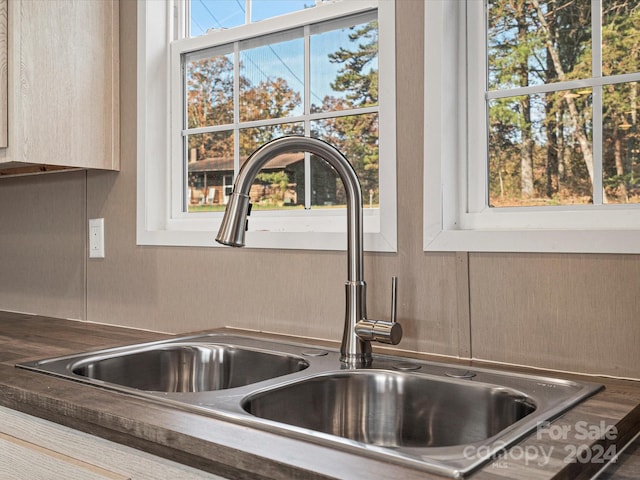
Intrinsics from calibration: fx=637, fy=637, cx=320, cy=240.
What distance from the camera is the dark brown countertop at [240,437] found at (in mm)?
701

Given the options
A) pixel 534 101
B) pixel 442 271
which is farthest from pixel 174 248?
pixel 534 101

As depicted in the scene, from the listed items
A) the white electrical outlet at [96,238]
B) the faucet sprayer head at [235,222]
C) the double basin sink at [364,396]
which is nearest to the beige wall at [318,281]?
the white electrical outlet at [96,238]

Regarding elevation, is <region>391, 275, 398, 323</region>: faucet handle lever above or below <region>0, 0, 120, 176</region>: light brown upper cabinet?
below

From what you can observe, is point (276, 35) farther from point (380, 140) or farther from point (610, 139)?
point (610, 139)

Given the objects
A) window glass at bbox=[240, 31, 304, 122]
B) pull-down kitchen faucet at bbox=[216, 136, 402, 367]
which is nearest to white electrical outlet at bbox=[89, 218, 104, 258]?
window glass at bbox=[240, 31, 304, 122]

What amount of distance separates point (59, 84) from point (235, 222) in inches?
36.9

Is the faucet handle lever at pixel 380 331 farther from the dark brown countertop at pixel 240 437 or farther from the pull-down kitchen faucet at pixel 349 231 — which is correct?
the dark brown countertop at pixel 240 437

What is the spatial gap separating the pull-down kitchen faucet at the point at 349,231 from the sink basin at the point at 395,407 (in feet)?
0.23

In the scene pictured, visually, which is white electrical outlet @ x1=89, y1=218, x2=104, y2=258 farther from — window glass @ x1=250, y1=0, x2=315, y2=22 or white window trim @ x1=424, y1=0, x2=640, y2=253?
white window trim @ x1=424, y1=0, x2=640, y2=253

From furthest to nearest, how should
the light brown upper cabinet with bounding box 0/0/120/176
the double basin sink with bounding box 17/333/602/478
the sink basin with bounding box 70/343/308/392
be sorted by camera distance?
the light brown upper cabinet with bounding box 0/0/120/176
the sink basin with bounding box 70/343/308/392
the double basin sink with bounding box 17/333/602/478

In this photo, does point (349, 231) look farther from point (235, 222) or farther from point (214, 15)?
point (214, 15)

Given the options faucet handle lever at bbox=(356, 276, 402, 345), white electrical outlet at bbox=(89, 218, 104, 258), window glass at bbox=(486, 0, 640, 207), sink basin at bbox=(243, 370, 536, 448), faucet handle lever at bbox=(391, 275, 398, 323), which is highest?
window glass at bbox=(486, 0, 640, 207)

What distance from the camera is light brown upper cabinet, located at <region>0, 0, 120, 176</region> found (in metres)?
1.69

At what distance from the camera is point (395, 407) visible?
1.14 meters
